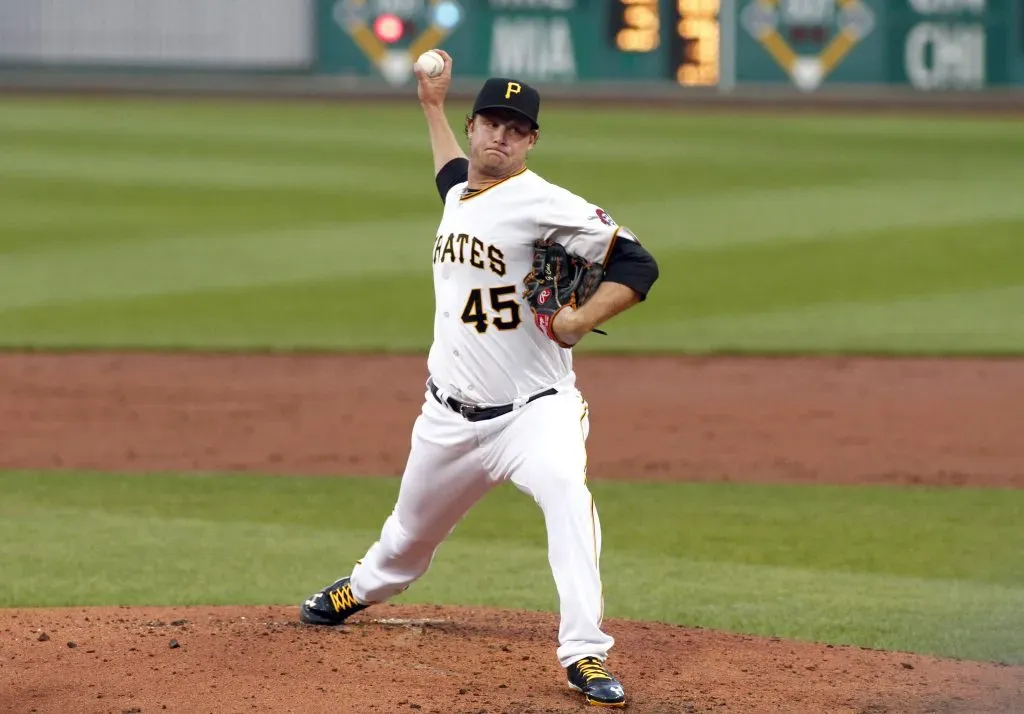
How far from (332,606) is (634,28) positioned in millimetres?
26482

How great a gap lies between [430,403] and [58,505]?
3.52m

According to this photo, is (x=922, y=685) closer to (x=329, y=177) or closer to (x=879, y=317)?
(x=879, y=317)

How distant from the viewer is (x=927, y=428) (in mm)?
10680

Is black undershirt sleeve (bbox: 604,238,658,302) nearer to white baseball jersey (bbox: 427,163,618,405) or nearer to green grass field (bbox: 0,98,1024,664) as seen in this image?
white baseball jersey (bbox: 427,163,618,405)

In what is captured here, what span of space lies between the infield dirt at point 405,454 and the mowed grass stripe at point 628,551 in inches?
15.1

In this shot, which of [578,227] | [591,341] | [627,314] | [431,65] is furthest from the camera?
[627,314]

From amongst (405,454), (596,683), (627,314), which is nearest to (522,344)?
(596,683)

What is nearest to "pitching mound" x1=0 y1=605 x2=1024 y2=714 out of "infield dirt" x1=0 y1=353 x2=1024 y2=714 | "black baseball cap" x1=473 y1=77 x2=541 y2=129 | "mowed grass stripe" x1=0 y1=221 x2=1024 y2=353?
"infield dirt" x1=0 y1=353 x2=1024 y2=714

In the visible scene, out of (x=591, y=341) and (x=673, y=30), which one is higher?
(x=673, y=30)

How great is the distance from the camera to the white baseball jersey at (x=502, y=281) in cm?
542

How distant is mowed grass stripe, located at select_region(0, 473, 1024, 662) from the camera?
270 inches

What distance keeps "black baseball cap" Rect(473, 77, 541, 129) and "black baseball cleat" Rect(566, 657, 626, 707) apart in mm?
1703

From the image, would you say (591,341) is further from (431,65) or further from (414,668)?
(414,668)

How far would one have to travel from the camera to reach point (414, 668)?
572 cm
